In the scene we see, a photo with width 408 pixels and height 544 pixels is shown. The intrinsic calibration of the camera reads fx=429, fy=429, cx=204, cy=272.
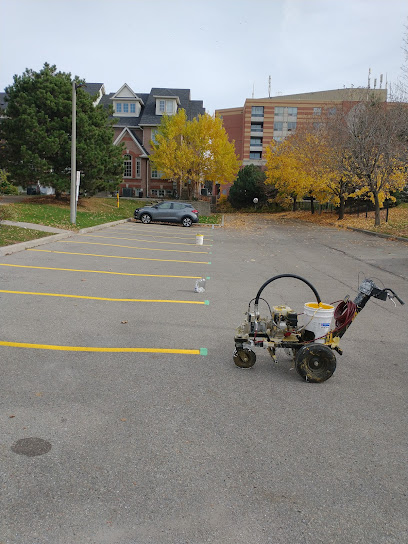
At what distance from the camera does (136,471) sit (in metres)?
2.87

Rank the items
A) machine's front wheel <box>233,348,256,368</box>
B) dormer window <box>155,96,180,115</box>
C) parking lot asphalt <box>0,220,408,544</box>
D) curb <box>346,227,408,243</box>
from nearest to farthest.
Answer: parking lot asphalt <box>0,220,408,544</box> < machine's front wheel <box>233,348,256,368</box> < curb <box>346,227,408,243</box> < dormer window <box>155,96,180,115</box>

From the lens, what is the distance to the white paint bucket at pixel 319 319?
14.8 feet

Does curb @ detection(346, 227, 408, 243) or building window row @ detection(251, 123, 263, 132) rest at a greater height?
building window row @ detection(251, 123, 263, 132)

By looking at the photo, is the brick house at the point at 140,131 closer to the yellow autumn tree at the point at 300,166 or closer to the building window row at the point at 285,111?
the yellow autumn tree at the point at 300,166

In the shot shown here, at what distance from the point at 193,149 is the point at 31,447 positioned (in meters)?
38.3

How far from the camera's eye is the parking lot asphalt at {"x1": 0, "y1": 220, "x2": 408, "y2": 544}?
2.46 m

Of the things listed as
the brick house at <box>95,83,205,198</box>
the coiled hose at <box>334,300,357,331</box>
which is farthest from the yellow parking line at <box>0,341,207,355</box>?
the brick house at <box>95,83,205,198</box>

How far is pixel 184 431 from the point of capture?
3391 millimetres

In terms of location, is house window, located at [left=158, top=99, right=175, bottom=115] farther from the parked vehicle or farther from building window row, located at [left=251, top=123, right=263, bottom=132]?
building window row, located at [left=251, top=123, right=263, bottom=132]

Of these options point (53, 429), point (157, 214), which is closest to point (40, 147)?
point (157, 214)

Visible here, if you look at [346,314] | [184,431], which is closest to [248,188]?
[346,314]

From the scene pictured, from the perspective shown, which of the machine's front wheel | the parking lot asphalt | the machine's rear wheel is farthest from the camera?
the machine's front wheel

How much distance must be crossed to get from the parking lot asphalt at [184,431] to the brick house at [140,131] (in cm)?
4302

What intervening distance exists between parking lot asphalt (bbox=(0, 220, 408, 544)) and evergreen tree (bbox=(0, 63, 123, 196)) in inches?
853
